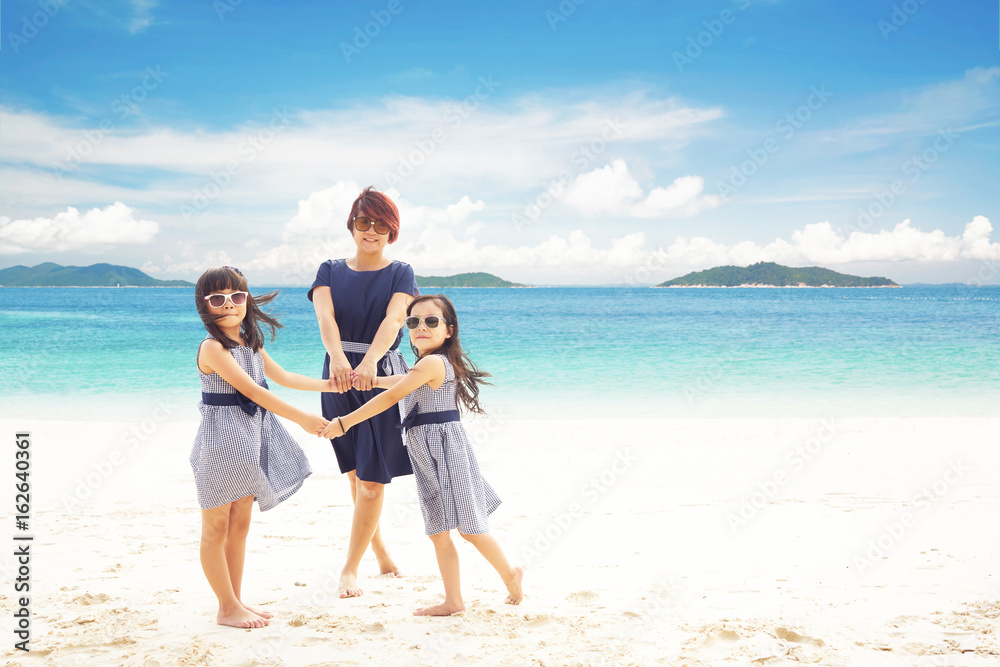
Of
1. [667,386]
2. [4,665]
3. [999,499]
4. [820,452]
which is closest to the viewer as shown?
[4,665]

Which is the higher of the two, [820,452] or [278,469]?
[278,469]

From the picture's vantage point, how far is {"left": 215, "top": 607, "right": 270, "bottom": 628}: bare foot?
9.57ft

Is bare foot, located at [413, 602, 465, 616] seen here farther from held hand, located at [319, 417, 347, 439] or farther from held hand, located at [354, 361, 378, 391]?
held hand, located at [354, 361, 378, 391]

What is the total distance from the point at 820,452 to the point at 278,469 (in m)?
6.24

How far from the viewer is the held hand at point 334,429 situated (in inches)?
123

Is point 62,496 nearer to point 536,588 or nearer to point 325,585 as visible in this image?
point 325,585

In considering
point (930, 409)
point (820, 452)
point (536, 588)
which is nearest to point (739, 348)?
point (930, 409)

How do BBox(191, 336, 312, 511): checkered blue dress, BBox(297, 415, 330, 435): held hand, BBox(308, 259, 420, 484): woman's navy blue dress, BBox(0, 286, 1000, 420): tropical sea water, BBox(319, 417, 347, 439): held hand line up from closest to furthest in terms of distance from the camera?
1. BBox(191, 336, 312, 511): checkered blue dress
2. BBox(297, 415, 330, 435): held hand
3. BBox(319, 417, 347, 439): held hand
4. BBox(308, 259, 420, 484): woman's navy blue dress
5. BBox(0, 286, 1000, 420): tropical sea water

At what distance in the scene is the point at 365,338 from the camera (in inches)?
133

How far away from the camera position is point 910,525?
456cm

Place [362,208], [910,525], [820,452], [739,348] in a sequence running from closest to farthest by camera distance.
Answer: [362,208] → [910,525] → [820,452] → [739,348]

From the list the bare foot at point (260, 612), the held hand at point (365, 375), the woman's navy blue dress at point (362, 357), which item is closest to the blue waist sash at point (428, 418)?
the woman's navy blue dress at point (362, 357)

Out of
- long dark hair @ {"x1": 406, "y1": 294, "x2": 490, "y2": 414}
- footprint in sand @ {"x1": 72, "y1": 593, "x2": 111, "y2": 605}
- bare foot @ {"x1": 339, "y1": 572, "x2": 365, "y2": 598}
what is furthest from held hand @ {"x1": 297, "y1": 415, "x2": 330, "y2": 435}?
footprint in sand @ {"x1": 72, "y1": 593, "x2": 111, "y2": 605}

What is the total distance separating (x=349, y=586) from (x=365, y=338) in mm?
1280
